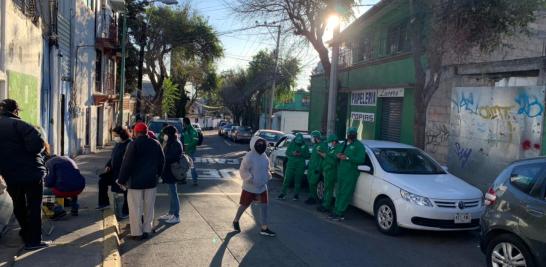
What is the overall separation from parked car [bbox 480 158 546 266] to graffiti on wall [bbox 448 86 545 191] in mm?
6095

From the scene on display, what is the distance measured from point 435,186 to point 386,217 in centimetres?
93

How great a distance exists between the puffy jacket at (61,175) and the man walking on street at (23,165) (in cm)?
148

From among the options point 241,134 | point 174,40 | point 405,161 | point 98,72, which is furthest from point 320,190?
point 174,40

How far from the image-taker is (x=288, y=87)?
45.2 meters

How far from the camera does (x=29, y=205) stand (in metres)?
5.81

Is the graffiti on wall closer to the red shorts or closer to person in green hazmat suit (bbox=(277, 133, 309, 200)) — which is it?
person in green hazmat suit (bbox=(277, 133, 309, 200))

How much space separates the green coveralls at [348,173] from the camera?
345 inches

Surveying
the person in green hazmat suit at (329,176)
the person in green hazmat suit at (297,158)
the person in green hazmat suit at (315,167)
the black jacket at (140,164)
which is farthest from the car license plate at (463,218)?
the black jacket at (140,164)

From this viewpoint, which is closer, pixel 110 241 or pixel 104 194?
pixel 110 241

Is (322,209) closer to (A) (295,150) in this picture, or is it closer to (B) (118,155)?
(A) (295,150)

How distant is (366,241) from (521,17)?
6319mm

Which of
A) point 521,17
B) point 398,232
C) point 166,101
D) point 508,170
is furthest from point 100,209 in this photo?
point 166,101

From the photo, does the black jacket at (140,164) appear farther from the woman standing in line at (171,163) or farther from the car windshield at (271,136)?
the car windshield at (271,136)

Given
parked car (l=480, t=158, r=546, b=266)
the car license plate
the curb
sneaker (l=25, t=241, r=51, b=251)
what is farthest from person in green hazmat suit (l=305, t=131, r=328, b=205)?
sneaker (l=25, t=241, r=51, b=251)
